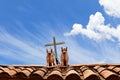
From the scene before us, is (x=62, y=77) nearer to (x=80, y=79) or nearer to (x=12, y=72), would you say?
(x=80, y=79)

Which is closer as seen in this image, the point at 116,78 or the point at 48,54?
the point at 116,78

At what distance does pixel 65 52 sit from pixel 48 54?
103 cm

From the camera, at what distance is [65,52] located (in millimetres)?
9586

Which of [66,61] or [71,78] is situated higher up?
[66,61]

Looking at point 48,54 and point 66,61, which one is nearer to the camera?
Answer: point 66,61

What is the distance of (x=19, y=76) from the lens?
526 cm

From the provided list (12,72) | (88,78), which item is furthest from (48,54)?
(88,78)

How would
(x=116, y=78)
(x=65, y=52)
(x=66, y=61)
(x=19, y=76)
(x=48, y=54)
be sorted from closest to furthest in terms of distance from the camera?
(x=116, y=78)
(x=19, y=76)
(x=66, y=61)
(x=65, y=52)
(x=48, y=54)

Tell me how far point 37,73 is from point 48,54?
5.12m

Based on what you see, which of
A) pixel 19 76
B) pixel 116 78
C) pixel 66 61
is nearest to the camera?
pixel 116 78

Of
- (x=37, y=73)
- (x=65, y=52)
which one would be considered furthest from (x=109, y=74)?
(x=65, y=52)

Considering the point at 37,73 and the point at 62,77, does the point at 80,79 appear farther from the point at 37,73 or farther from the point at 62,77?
the point at 37,73

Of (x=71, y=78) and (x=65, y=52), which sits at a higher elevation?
(x=65, y=52)

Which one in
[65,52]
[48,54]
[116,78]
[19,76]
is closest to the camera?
[116,78]
